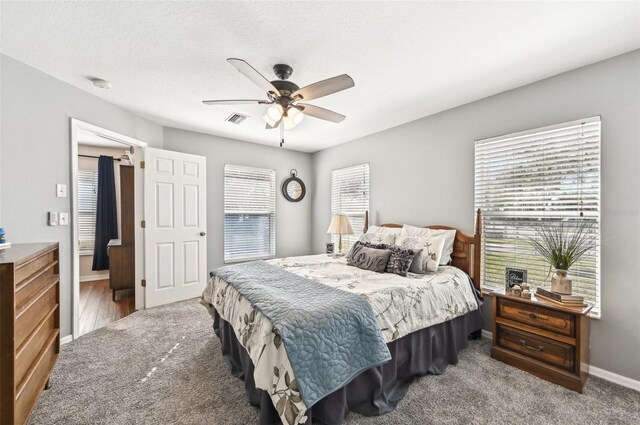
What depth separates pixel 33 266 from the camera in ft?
5.66

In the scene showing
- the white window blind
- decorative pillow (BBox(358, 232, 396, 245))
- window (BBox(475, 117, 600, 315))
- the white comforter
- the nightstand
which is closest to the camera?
the white comforter

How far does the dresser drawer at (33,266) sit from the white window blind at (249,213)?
2523mm

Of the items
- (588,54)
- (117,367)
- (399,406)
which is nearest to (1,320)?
(117,367)

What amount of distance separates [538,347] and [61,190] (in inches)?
181

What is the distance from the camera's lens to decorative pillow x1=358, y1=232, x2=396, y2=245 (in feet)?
10.9

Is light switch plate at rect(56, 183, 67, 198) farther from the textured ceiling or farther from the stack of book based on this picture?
the stack of book

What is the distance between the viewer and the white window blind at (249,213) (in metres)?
4.60

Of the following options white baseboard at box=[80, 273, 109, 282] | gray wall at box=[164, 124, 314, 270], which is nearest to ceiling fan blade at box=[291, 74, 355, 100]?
gray wall at box=[164, 124, 314, 270]

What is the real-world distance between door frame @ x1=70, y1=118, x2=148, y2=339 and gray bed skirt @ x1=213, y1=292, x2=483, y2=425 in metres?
1.53

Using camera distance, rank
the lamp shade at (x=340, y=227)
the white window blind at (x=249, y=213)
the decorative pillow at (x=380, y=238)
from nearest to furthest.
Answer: the decorative pillow at (x=380, y=238)
the lamp shade at (x=340, y=227)
the white window blind at (x=249, y=213)

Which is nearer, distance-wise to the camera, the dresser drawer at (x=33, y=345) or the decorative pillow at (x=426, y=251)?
the dresser drawer at (x=33, y=345)

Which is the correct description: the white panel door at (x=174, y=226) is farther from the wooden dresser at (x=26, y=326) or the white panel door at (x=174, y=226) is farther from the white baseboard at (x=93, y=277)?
the white baseboard at (x=93, y=277)

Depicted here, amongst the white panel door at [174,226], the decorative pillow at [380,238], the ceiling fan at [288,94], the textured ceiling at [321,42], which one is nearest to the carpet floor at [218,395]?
the white panel door at [174,226]

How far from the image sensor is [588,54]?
2.13m
